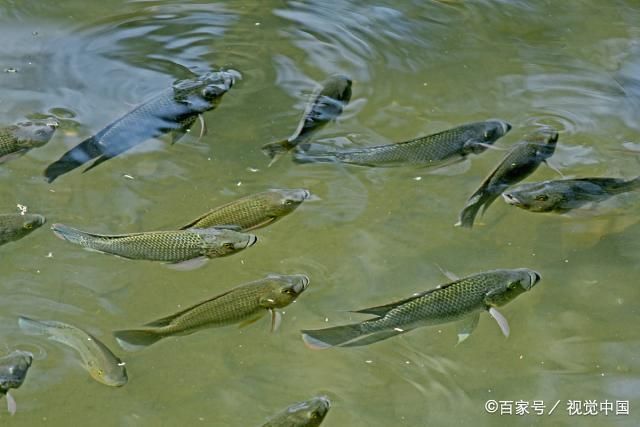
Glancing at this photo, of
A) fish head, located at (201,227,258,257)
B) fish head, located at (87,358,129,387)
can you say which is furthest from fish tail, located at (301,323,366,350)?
fish head, located at (87,358,129,387)

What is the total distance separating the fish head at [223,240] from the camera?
370 cm

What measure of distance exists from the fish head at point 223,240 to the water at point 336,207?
0.35 metres

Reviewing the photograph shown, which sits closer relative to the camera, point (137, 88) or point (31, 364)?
point (31, 364)

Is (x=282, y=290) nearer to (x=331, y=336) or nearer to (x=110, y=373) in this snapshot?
(x=331, y=336)

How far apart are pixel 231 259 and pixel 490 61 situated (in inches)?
94.5

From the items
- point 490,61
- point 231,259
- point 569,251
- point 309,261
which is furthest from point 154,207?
point 490,61

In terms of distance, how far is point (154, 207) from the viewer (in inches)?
173

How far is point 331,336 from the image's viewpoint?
3.61 m

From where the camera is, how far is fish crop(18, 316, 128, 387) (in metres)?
3.46

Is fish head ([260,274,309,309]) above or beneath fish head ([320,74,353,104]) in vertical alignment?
beneath

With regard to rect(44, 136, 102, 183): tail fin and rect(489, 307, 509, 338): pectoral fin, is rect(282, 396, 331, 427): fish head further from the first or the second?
rect(44, 136, 102, 183): tail fin

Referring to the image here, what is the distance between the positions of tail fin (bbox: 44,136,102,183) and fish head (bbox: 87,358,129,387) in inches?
51.9

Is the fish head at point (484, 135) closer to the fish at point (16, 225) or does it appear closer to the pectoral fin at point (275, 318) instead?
the pectoral fin at point (275, 318)

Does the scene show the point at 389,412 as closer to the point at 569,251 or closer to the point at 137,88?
the point at 569,251
